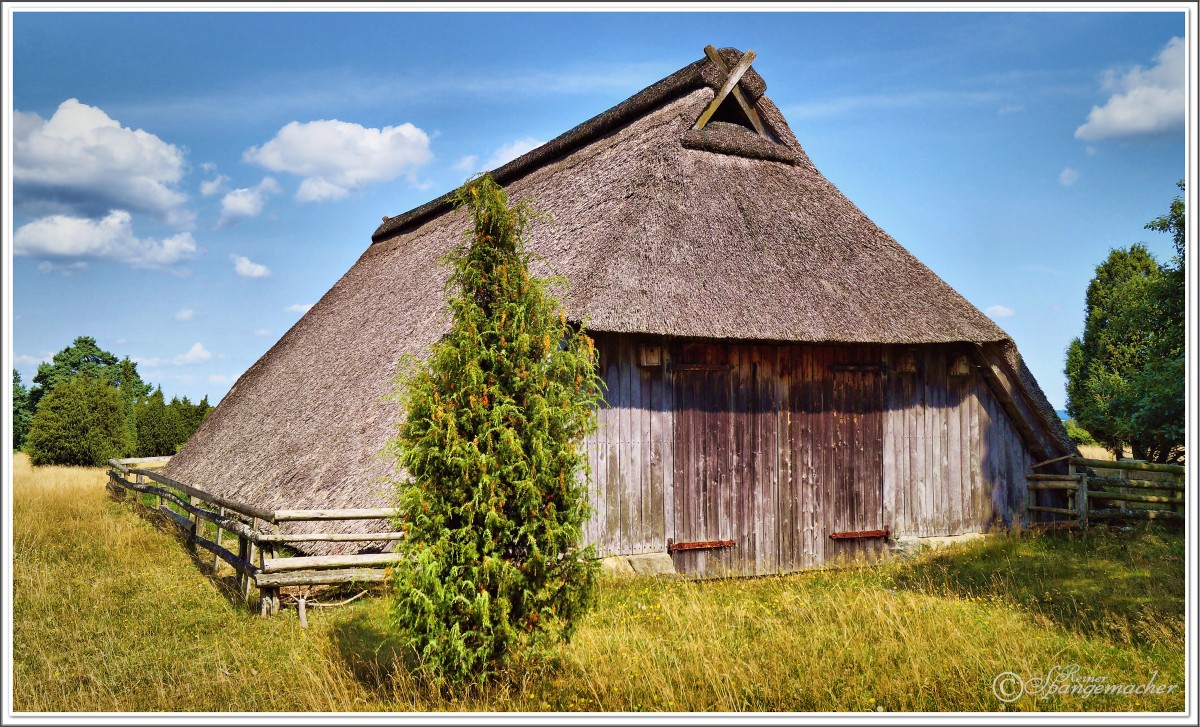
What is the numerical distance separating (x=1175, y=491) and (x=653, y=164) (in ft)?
26.9

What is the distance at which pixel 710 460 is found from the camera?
9422 mm

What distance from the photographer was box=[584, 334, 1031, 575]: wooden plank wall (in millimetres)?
9031

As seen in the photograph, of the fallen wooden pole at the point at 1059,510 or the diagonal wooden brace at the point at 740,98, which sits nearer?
the fallen wooden pole at the point at 1059,510

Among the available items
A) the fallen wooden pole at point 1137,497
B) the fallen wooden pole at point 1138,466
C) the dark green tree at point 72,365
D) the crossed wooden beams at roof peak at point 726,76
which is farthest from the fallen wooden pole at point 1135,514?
the dark green tree at point 72,365

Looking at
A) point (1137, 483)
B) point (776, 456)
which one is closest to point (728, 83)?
point (776, 456)

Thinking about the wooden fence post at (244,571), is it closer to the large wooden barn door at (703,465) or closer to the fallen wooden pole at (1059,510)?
the large wooden barn door at (703,465)

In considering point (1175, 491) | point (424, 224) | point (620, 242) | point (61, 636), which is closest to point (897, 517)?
point (1175, 491)

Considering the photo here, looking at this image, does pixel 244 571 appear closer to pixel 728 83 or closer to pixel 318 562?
pixel 318 562

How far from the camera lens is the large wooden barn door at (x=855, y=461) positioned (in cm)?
1007

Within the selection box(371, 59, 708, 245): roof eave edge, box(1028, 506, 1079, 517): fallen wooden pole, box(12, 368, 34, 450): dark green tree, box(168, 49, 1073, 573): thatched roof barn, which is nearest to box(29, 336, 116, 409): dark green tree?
box(12, 368, 34, 450): dark green tree

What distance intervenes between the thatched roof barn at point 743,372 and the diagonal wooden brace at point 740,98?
0.10 feet

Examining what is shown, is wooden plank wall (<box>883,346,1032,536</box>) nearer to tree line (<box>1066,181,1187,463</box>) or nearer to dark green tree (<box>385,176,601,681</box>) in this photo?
tree line (<box>1066,181,1187,463</box>)

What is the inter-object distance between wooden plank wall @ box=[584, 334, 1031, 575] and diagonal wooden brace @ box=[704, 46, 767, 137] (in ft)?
14.2

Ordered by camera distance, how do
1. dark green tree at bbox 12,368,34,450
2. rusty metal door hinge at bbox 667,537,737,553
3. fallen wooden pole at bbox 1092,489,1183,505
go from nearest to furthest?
rusty metal door hinge at bbox 667,537,737,553, fallen wooden pole at bbox 1092,489,1183,505, dark green tree at bbox 12,368,34,450
